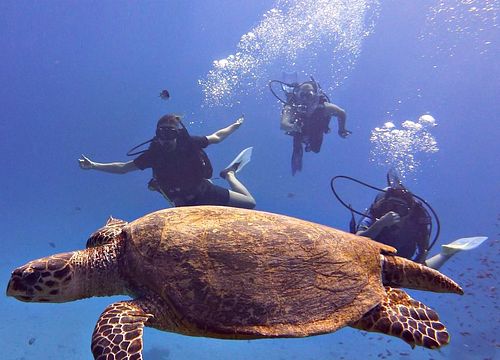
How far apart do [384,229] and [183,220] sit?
465 centimetres

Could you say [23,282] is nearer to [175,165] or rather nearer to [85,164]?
[175,165]

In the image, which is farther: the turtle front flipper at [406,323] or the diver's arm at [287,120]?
the diver's arm at [287,120]

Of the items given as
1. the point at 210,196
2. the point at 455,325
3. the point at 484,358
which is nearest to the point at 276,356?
the point at 484,358

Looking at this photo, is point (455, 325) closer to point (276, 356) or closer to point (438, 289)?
point (276, 356)

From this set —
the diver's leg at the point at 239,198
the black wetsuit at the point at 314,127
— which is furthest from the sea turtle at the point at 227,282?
the black wetsuit at the point at 314,127

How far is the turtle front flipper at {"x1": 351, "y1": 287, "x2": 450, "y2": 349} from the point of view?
2779 millimetres

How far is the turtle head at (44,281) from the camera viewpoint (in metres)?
2.93

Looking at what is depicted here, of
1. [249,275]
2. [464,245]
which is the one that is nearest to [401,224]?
[464,245]

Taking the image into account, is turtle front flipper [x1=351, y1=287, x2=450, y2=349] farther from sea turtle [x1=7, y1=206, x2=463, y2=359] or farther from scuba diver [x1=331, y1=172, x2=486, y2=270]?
scuba diver [x1=331, y1=172, x2=486, y2=270]

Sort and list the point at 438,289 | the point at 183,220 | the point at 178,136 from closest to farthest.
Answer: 1. the point at 183,220
2. the point at 438,289
3. the point at 178,136

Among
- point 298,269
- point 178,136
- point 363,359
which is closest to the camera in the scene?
point 298,269

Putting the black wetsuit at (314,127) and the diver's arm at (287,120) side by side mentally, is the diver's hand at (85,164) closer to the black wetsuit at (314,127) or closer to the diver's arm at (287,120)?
the diver's arm at (287,120)

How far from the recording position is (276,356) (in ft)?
99.1

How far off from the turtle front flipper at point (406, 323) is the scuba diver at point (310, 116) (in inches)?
331
